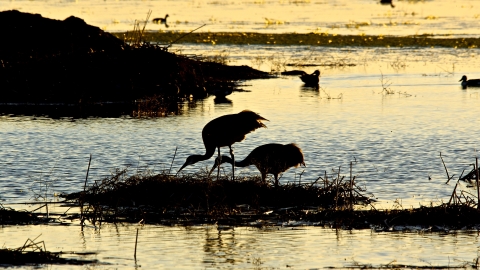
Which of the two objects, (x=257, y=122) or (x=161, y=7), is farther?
(x=161, y=7)

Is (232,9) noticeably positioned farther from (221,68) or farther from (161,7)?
(221,68)

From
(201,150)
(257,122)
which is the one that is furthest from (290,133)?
(257,122)

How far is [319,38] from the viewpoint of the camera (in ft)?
137

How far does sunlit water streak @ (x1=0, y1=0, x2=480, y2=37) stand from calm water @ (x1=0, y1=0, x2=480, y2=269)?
5.73m

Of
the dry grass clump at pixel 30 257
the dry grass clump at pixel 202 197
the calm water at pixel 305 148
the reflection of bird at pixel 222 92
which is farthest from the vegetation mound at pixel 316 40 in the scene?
the dry grass clump at pixel 30 257

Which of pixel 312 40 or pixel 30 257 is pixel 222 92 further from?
pixel 30 257

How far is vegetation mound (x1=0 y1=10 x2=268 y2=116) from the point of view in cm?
2566

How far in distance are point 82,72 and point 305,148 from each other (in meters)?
9.93

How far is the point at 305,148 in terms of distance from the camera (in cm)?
1761

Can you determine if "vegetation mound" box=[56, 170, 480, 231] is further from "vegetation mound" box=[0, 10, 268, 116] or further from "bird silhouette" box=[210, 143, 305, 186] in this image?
"vegetation mound" box=[0, 10, 268, 116]

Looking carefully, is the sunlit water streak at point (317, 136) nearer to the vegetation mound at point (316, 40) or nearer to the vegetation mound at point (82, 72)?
the vegetation mound at point (82, 72)

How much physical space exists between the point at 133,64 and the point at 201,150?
886 centimetres

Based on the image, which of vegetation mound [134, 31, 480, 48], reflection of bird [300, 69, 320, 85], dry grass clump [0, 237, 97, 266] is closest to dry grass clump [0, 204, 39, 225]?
dry grass clump [0, 237, 97, 266]

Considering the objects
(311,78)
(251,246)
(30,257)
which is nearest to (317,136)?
(251,246)
